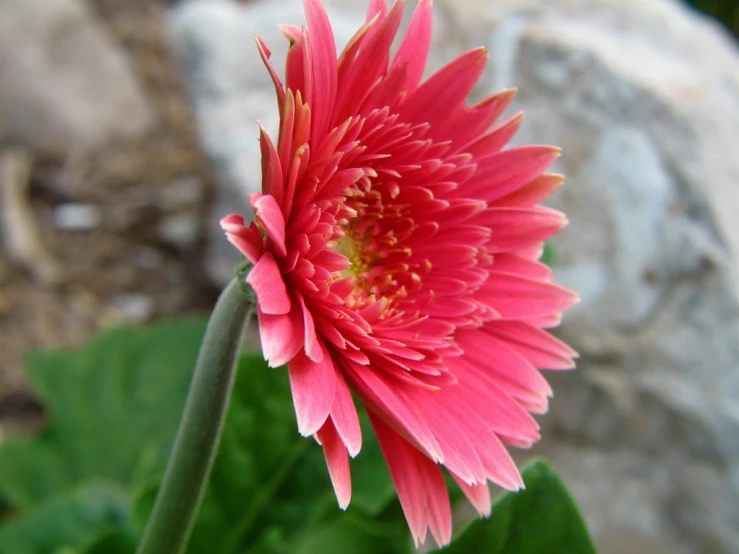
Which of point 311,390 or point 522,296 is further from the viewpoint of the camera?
point 522,296

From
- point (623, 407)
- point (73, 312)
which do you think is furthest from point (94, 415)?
point (623, 407)

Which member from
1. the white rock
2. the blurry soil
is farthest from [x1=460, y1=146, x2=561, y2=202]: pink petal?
the white rock

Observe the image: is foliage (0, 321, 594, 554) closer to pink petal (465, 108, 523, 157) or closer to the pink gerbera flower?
the pink gerbera flower

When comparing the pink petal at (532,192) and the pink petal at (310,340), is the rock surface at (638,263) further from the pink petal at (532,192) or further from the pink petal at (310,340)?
the pink petal at (310,340)

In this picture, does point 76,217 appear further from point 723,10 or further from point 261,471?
point 723,10

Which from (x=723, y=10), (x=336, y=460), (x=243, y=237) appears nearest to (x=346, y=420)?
(x=336, y=460)

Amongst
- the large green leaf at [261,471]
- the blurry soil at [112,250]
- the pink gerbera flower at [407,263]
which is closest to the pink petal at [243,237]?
the pink gerbera flower at [407,263]
